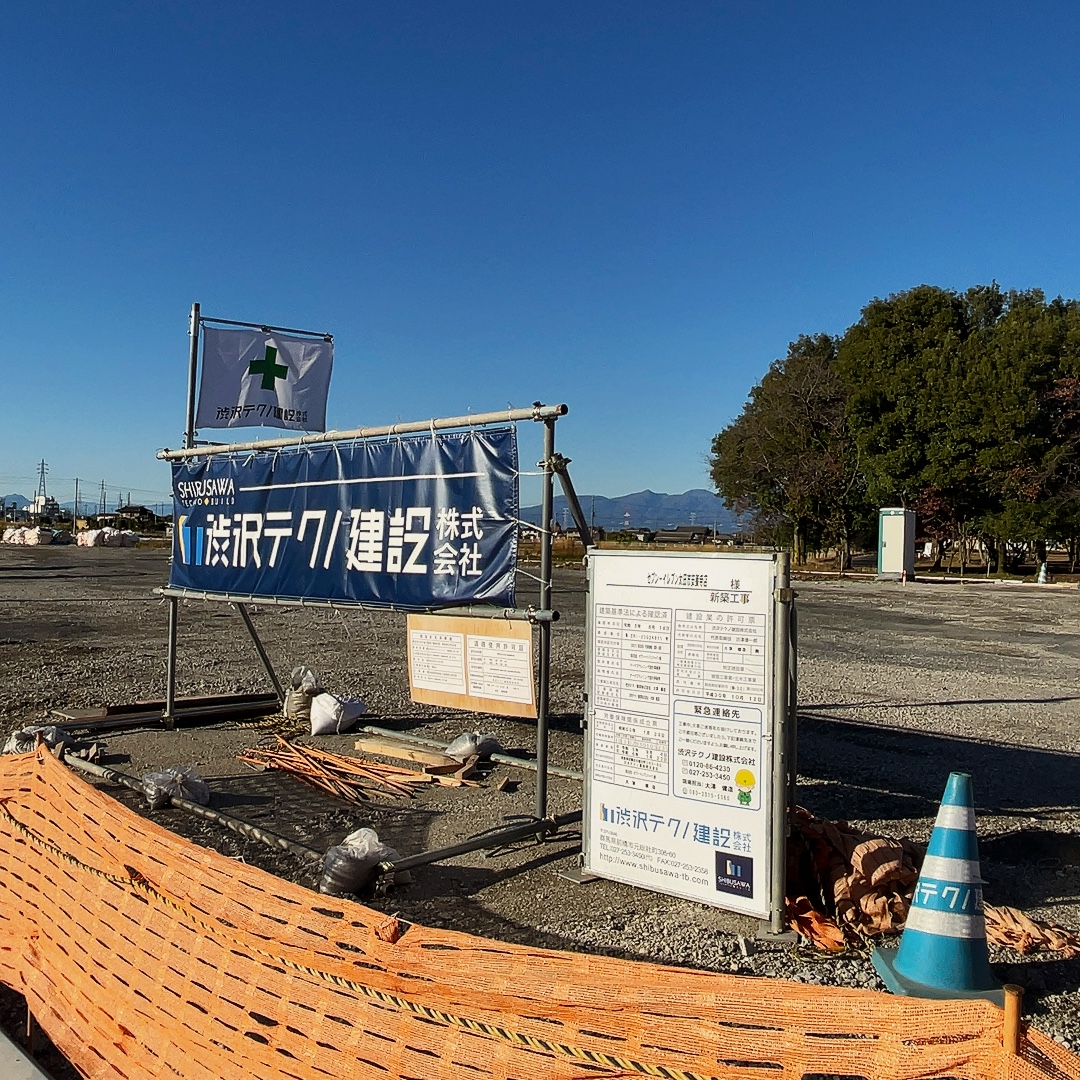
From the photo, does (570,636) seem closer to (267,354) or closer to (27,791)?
(267,354)

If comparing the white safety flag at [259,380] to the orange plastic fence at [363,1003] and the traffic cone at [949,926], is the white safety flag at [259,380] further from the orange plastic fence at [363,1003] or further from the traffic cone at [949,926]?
the traffic cone at [949,926]

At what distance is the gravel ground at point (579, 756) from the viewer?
4684mm

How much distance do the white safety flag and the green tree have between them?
40758mm

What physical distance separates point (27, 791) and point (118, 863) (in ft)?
4.39

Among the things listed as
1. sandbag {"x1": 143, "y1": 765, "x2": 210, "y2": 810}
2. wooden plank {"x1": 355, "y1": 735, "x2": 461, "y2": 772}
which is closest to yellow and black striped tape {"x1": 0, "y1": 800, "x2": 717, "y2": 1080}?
sandbag {"x1": 143, "y1": 765, "x2": 210, "y2": 810}

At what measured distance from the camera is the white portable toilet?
3862 cm

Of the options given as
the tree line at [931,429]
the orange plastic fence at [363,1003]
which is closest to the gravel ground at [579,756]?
the orange plastic fence at [363,1003]

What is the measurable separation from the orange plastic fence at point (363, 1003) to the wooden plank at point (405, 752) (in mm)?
3631

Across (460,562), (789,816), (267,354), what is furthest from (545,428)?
(267,354)

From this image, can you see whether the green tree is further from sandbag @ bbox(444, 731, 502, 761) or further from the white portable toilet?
sandbag @ bbox(444, 731, 502, 761)

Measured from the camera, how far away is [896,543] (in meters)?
38.9

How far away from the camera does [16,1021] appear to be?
388cm

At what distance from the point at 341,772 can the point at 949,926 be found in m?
4.88

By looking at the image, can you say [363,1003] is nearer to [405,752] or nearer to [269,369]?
[405,752]
